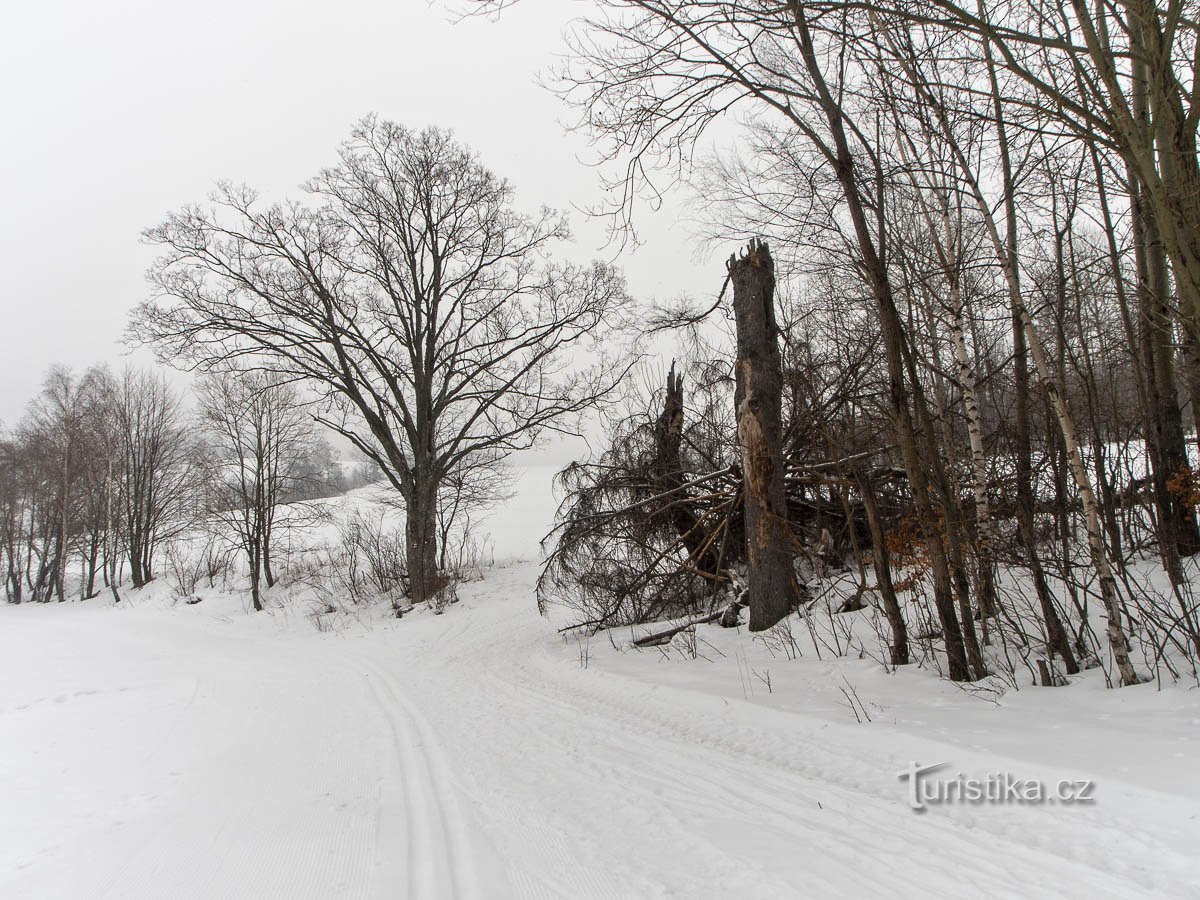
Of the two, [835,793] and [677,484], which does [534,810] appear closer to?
[835,793]

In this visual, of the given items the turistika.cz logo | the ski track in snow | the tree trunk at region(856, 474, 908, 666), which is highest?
the tree trunk at region(856, 474, 908, 666)

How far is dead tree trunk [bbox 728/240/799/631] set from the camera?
7523mm

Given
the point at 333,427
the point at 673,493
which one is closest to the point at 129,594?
the point at 333,427

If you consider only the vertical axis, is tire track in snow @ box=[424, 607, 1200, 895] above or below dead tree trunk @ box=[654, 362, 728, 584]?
below

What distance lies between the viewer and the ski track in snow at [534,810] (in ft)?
8.22

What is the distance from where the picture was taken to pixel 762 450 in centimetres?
758

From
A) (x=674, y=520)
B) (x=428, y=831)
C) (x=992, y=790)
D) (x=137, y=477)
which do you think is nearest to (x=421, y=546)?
(x=674, y=520)

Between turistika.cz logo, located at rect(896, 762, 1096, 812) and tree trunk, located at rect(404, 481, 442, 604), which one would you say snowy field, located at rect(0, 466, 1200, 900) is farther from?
tree trunk, located at rect(404, 481, 442, 604)

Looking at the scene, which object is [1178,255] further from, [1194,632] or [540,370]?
[540,370]

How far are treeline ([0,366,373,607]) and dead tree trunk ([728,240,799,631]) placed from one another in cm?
2110

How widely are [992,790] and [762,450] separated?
4.86m

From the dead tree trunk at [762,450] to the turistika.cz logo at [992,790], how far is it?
4.21 m

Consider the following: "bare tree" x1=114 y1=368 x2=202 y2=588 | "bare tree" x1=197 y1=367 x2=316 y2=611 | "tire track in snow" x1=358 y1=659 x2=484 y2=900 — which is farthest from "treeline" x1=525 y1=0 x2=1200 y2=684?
"bare tree" x1=114 y1=368 x2=202 y2=588

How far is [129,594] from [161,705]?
2856cm
